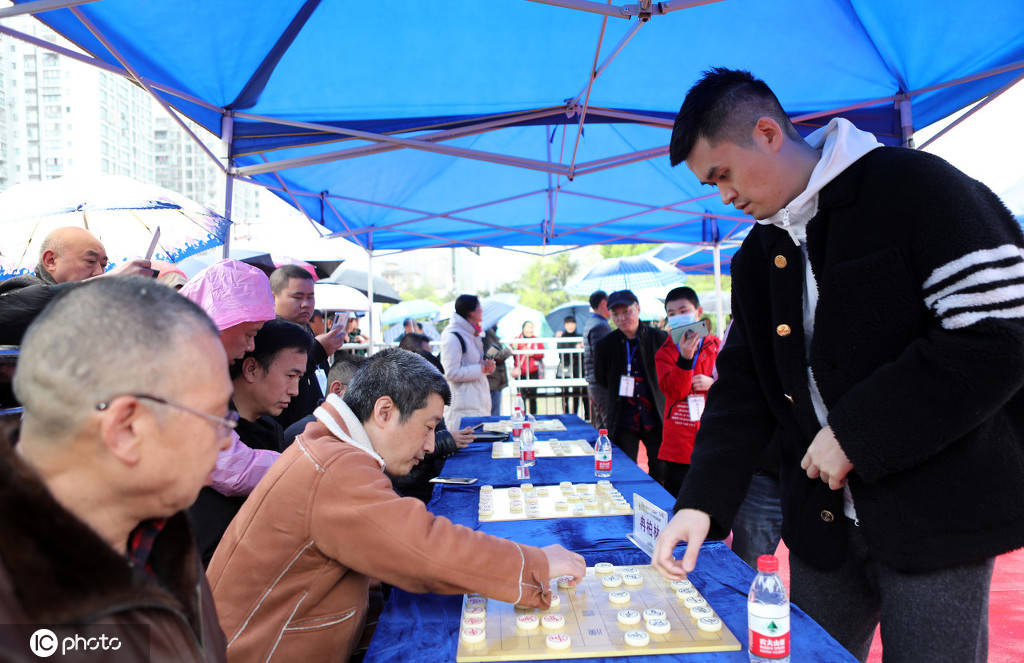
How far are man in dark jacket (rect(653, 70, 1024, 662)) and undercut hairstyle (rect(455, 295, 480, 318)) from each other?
4.44 m

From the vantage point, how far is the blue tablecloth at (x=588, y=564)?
3.99ft

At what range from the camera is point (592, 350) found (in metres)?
5.49

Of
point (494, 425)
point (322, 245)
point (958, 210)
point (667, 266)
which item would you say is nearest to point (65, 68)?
point (322, 245)

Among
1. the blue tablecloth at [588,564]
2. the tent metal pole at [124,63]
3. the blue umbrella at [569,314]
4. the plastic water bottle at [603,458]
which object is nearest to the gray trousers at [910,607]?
the blue tablecloth at [588,564]

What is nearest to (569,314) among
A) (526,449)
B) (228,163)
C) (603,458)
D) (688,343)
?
(688,343)

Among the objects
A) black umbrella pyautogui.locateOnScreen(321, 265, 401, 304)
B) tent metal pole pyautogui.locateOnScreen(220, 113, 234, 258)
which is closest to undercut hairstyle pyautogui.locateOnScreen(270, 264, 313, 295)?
tent metal pole pyautogui.locateOnScreen(220, 113, 234, 258)

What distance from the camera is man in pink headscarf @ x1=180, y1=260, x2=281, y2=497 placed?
6.81 ft

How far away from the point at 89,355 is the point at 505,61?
11.6 feet

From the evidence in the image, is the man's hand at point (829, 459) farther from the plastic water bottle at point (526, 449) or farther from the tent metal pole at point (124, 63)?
the tent metal pole at point (124, 63)

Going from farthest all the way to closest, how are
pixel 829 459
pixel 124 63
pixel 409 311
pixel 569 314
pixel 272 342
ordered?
pixel 409 311
pixel 569 314
pixel 124 63
pixel 272 342
pixel 829 459

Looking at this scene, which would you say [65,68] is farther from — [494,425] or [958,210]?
[958,210]

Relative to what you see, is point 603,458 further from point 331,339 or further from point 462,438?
point 331,339

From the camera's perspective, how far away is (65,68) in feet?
148

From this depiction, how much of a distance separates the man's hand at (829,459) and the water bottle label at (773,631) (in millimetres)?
264
